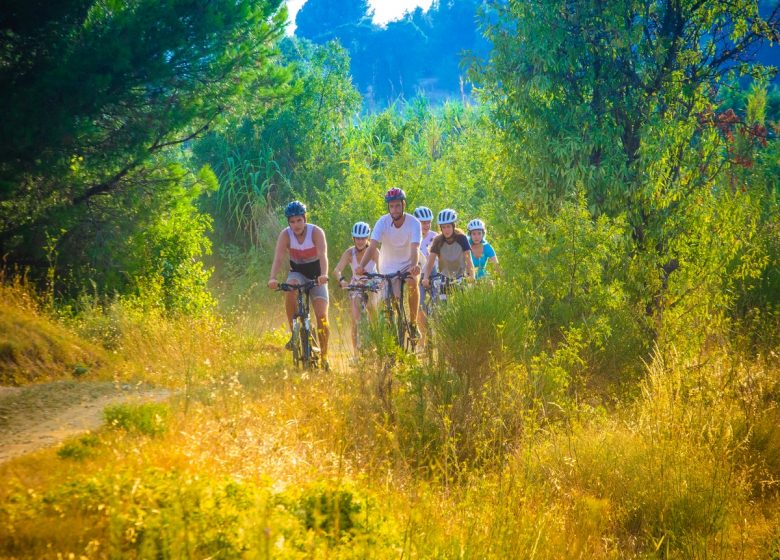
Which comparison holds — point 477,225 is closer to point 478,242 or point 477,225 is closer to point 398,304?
point 478,242

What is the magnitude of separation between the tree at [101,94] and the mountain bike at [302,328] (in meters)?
3.72

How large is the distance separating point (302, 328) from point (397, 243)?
6.01 feet

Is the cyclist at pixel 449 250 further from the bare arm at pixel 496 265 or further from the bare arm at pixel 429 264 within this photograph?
the bare arm at pixel 496 265

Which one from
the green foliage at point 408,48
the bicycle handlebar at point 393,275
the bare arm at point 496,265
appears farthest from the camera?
the green foliage at point 408,48

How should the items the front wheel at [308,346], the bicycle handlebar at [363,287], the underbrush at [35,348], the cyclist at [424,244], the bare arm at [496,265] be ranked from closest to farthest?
the underbrush at [35,348] → the bare arm at [496,265] → the front wheel at [308,346] → the bicycle handlebar at [363,287] → the cyclist at [424,244]

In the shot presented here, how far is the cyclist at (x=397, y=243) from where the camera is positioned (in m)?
10.5

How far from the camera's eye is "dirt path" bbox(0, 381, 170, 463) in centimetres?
620

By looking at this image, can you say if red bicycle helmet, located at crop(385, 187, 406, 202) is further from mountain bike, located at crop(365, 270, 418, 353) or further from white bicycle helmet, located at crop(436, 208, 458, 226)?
mountain bike, located at crop(365, 270, 418, 353)

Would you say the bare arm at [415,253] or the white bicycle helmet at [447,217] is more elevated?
the white bicycle helmet at [447,217]

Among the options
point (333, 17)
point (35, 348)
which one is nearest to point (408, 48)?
point (333, 17)

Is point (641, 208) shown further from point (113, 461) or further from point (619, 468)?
point (113, 461)

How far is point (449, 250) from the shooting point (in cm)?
1084

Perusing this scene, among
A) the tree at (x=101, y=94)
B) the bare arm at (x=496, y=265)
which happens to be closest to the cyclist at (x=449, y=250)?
the bare arm at (x=496, y=265)

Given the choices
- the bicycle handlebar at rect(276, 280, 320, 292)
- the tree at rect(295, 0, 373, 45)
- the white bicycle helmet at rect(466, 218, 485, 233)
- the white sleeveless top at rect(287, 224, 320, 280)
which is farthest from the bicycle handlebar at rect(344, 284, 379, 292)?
the tree at rect(295, 0, 373, 45)
